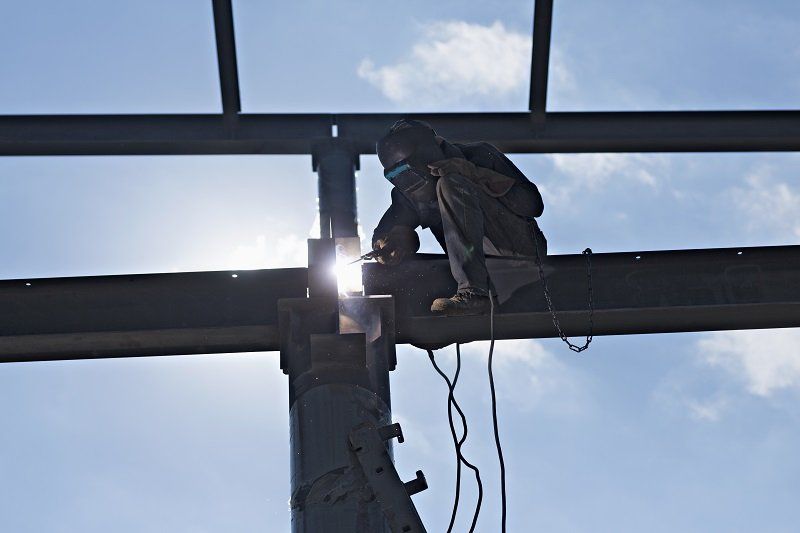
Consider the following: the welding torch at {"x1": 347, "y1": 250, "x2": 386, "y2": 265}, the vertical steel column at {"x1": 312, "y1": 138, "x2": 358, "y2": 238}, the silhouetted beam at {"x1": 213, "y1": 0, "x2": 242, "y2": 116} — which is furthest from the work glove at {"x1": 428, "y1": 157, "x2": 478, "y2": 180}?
the silhouetted beam at {"x1": 213, "y1": 0, "x2": 242, "y2": 116}

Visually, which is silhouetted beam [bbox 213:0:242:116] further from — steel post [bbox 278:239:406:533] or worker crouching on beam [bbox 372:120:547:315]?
steel post [bbox 278:239:406:533]

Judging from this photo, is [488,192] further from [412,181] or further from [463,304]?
[463,304]

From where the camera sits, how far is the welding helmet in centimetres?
721

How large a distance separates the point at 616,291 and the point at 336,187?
2.44m

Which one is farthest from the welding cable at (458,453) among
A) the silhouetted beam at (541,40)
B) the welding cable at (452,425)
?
the silhouetted beam at (541,40)

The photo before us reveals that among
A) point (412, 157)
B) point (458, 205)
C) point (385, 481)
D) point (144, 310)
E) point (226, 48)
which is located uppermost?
point (226, 48)

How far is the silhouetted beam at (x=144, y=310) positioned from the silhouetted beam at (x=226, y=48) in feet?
7.38

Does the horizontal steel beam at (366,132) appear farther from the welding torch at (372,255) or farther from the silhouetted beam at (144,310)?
the silhouetted beam at (144,310)

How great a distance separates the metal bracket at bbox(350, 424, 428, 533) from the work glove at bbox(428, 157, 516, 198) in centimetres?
276

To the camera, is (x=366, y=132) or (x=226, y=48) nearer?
(x=226, y=48)

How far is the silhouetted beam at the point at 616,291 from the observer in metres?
7.23

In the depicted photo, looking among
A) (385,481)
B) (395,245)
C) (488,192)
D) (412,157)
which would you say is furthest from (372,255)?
(385,481)

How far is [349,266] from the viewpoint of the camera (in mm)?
7246

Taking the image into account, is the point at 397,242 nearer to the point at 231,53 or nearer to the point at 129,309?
the point at 129,309
